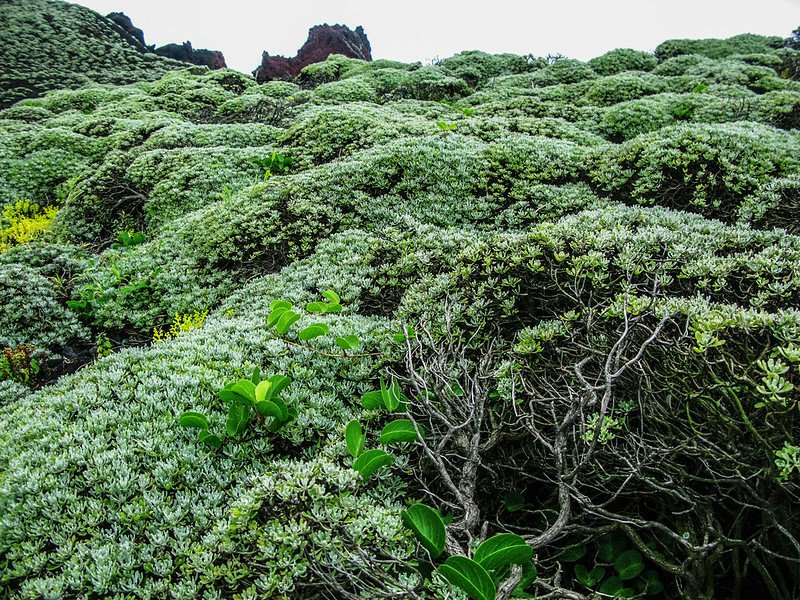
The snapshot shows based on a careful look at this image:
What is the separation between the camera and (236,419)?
3830 millimetres

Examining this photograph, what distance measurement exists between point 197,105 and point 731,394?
23.4 meters

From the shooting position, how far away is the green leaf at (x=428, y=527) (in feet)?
8.68

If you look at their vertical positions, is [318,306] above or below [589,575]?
above

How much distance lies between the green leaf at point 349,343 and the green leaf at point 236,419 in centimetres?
126

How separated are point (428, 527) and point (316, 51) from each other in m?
47.1

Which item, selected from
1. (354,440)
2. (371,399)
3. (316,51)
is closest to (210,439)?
(354,440)

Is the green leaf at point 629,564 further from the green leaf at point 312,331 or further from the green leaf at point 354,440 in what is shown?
the green leaf at point 312,331

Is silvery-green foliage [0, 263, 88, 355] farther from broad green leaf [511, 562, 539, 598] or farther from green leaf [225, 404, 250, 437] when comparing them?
broad green leaf [511, 562, 539, 598]

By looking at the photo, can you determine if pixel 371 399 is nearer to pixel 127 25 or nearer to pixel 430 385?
pixel 430 385

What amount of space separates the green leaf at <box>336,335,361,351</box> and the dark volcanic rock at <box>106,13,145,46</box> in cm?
5116

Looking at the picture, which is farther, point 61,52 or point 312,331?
point 61,52

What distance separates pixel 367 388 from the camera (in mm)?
4645

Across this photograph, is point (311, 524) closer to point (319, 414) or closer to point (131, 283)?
point (319, 414)

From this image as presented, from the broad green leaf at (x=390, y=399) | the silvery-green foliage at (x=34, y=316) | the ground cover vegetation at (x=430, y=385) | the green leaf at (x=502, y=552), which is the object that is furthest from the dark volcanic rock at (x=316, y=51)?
the green leaf at (x=502, y=552)
